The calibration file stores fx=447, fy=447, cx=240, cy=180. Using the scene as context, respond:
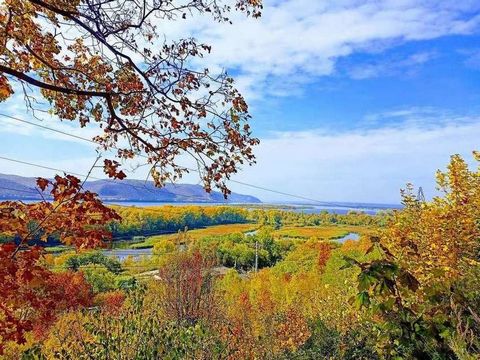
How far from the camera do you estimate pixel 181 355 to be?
3.34 meters

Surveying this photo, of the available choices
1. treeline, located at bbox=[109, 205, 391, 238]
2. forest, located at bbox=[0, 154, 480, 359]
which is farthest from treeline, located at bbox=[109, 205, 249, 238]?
forest, located at bbox=[0, 154, 480, 359]

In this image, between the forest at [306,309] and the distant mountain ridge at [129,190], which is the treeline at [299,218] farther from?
the forest at [306,309]

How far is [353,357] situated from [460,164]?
466cm

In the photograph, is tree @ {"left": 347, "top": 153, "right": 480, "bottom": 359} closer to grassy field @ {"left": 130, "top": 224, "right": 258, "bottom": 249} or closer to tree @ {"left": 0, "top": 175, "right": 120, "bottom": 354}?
tree @ {"left": 0, "top": 175, "right": 120, "bottom": 354}

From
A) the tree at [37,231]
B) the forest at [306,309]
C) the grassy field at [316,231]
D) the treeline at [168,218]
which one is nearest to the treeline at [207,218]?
the treeline at [168,218]

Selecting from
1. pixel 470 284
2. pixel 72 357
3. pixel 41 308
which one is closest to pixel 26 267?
pixel 41 308

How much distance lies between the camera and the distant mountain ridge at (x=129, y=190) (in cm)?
428

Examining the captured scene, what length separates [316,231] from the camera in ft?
193

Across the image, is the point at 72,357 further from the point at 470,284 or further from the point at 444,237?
the point at 444,237

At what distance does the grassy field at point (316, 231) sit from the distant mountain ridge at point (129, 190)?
2657cm

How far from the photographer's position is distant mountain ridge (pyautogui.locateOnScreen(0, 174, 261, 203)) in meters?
4.28

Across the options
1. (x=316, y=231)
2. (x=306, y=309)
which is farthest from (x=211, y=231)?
(x=306, y=309)

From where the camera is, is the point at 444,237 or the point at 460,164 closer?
the point at 444,237

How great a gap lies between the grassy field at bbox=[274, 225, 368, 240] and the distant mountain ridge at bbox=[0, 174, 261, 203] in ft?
87.2
